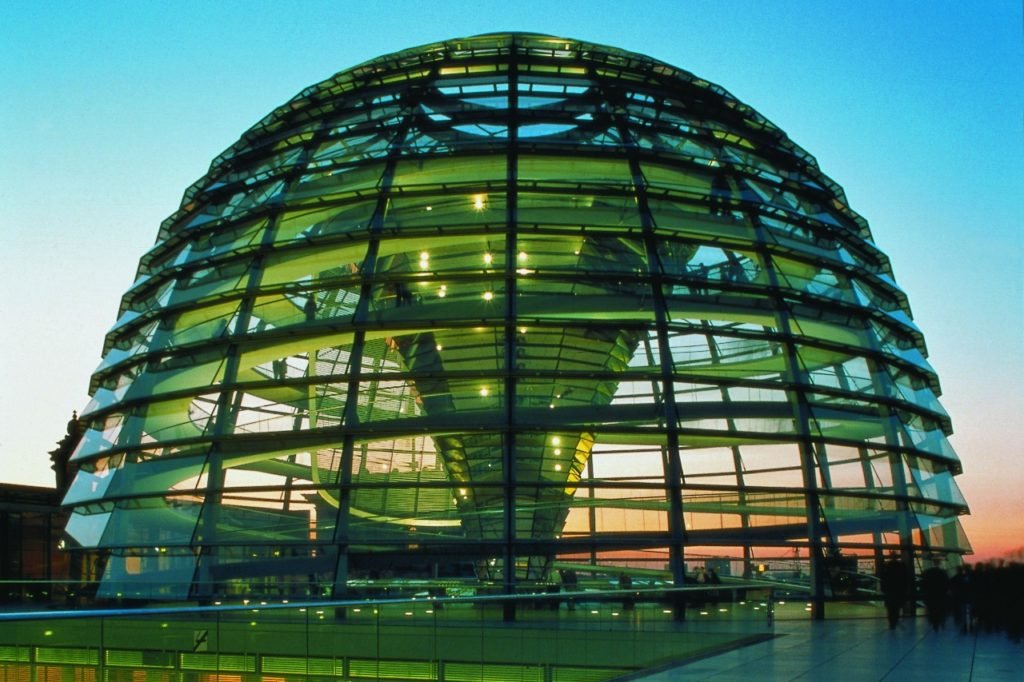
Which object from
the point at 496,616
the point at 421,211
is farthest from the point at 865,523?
the point at 496,616

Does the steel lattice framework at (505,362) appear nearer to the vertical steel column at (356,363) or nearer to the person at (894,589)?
the vertical steel column at (356,363)

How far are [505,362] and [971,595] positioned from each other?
9049mm

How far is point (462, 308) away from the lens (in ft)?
77.6

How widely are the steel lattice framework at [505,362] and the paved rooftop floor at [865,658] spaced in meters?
4.18

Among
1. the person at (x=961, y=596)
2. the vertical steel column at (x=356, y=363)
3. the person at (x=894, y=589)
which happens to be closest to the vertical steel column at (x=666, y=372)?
the person at (x=894, y=589)

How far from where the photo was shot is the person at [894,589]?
20578 mm

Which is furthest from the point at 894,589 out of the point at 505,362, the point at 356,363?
the point at 356,363

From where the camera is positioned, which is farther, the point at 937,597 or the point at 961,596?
the point at 937,597

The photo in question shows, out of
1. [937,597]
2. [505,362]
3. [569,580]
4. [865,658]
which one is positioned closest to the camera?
[865,658]

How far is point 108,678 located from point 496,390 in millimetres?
15908

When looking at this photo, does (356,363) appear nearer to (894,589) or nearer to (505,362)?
(505,362)

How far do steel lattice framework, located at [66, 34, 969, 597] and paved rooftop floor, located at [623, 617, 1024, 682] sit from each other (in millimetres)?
4182

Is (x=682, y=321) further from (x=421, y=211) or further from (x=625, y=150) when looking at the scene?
(x=421, y=211)

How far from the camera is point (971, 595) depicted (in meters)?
19.4
